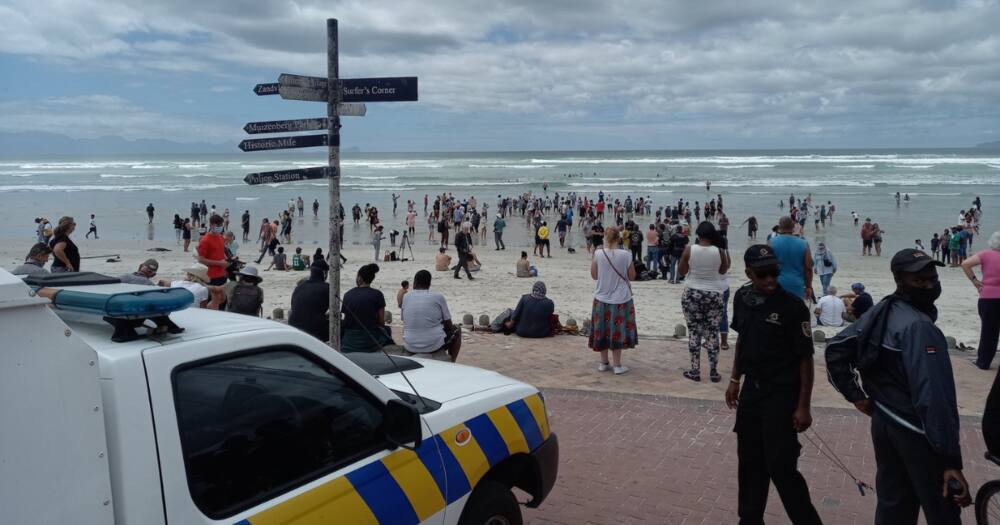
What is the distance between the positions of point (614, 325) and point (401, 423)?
213 inches

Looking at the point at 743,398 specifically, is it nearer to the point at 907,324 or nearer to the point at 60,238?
the point at 907,324

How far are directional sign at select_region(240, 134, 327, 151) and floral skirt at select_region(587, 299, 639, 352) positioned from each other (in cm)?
344

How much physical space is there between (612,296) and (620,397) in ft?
3.77

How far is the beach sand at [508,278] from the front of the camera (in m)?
14.1

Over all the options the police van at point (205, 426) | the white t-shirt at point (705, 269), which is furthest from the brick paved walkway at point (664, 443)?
the police van at point (205, 426)

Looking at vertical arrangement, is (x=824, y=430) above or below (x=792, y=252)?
below

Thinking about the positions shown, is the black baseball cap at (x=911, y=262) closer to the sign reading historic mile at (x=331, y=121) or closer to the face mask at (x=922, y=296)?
the face mask at (x=922, y=296)

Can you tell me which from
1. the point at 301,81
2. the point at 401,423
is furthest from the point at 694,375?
the point at 401,423

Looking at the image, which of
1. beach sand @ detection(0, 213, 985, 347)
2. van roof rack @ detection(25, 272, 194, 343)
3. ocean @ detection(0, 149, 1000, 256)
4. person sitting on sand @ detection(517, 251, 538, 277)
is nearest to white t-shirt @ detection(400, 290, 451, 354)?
beach sand @ detection(0, 213, 985, 347)

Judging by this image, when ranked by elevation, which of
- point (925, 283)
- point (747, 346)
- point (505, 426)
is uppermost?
point (925, 283)

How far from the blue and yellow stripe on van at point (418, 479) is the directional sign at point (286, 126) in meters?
3.43

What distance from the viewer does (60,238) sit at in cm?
912

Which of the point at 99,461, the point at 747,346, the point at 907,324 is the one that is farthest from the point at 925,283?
the point at 99,461

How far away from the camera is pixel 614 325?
806 centimetres
